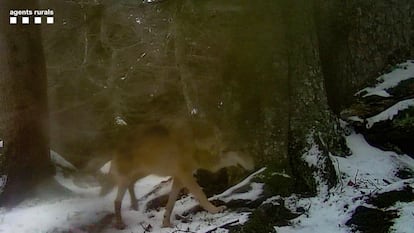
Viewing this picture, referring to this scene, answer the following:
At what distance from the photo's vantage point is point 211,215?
1254 millimetres

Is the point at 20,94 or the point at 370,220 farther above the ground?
the point at 20,94

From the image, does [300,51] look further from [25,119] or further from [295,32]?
[25,119]

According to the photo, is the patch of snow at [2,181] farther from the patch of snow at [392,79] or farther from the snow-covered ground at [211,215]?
the patch of snow at [392,79]

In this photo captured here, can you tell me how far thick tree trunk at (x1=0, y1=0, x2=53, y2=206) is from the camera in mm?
1240

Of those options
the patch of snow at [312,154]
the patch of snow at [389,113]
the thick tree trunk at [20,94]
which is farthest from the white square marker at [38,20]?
the patch of snow at [389,113]

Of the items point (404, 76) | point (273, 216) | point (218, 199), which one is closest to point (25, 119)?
point (218, 199)

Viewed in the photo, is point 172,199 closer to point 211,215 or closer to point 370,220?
point 211,215

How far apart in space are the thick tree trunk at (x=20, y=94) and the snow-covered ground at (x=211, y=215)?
0.07 m

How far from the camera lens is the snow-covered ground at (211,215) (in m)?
1.22

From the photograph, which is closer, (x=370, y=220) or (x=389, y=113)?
(x=370, y=220)

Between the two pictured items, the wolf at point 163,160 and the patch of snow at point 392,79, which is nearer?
the wolf at point 163,160

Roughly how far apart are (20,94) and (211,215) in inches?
19.7

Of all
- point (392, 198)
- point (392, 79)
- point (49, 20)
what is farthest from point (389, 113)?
point (49, 20)

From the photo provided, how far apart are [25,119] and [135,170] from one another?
27 cm
